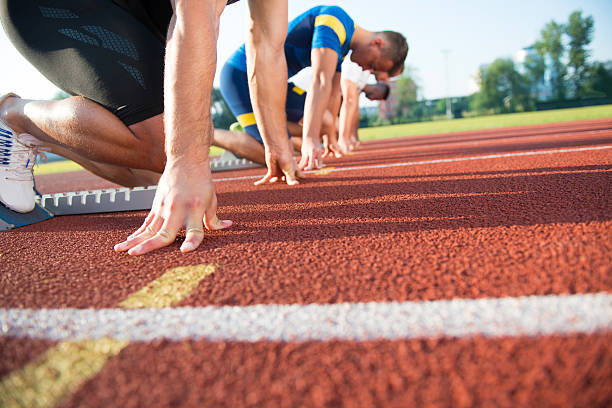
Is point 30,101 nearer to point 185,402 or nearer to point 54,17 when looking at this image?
point 54,17

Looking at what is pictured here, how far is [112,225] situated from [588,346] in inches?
75.1

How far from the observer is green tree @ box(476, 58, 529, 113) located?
51.2m

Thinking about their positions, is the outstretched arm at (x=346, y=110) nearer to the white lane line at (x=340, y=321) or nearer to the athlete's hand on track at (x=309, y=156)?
the athlete's hand on track at (x=309, y=156)

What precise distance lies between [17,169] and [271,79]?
159 cm

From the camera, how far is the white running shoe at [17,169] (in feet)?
6.23

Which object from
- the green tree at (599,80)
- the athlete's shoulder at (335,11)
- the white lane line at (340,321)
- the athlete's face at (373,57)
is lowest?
the white lane line at (340,321)

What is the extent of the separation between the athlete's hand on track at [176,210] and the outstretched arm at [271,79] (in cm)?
127

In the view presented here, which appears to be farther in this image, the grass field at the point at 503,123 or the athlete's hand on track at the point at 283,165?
the grass field at the point at 503,123

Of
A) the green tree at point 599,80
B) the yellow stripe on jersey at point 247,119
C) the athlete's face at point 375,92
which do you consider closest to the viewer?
the yellow stripe on jersey at point 247,119

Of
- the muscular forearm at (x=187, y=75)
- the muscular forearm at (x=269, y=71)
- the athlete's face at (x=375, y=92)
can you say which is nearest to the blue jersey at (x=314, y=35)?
the muscular forearm at (x=269, y=71)

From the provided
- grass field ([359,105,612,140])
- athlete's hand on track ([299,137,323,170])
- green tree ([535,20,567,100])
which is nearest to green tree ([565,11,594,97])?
green tree ([535,20,567,100])

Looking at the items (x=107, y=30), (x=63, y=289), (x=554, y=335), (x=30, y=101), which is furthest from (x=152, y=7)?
(x=554, y=335)

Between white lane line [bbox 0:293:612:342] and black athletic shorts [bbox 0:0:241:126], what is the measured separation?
1655mm

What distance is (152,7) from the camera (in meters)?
2.46
